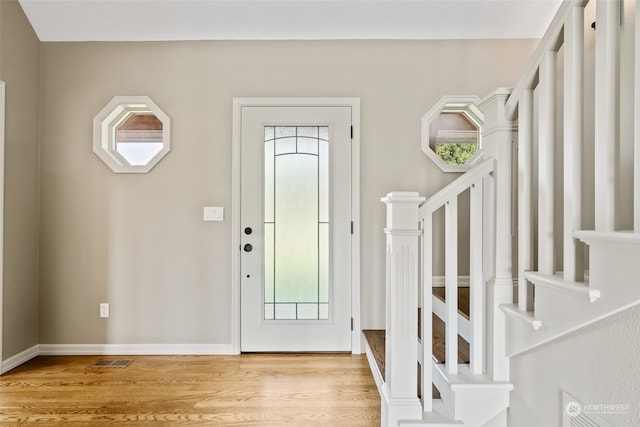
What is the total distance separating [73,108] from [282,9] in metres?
1.91

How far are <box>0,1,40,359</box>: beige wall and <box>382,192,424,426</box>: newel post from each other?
2859 mm

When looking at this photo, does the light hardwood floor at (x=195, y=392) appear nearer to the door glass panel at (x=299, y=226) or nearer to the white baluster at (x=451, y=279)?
the door glass panel at (x=299, y=226)

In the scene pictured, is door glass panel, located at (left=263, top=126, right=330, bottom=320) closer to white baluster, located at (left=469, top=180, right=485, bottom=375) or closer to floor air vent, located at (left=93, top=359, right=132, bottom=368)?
floor air vent, located at (left=93, top=359, right=132, bottom=368)

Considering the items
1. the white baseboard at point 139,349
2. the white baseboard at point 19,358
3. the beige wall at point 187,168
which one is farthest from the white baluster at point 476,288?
the white baseboard at point 19,358

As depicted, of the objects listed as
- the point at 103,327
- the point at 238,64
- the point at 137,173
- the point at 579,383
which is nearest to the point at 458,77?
the point at 238,64

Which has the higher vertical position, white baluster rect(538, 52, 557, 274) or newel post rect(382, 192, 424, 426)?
white baluster rect(538, 52, 557, 274)

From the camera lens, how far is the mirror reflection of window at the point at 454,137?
326 cm

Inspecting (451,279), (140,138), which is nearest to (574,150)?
(451,279)

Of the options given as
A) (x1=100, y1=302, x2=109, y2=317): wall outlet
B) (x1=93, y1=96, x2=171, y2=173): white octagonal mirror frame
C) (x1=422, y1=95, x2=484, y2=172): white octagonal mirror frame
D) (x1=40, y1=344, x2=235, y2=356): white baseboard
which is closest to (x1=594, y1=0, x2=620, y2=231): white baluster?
(x1=422, y1=95, x2=484, y2=172): white octagonal mirror frame

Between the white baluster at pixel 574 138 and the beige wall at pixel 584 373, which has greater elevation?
the white baluster at pixel 574 138

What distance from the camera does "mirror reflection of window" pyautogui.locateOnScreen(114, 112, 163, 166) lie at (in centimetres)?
329

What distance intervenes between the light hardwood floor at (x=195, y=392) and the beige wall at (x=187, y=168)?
1.11 feet

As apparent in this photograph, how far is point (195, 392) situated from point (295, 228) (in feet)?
4.52

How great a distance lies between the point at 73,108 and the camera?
125 inches
